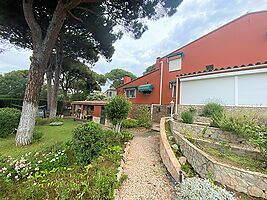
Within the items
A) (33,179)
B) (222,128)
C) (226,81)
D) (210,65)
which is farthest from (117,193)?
(210,65)

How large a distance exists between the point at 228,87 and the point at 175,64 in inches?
306

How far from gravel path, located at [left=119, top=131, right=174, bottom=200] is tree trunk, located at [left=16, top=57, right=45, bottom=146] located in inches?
225

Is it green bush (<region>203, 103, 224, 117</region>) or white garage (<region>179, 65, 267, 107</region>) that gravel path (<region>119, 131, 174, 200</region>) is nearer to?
green bush (<region>203, 103, 224, 117</region>)

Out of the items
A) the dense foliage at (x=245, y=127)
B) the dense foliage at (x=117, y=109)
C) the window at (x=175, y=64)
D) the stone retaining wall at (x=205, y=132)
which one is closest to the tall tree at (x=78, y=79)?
the window at (x=175, y=64)

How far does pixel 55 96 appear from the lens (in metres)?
19.3

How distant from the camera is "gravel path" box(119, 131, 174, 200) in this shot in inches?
168

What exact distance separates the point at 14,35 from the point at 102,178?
1723cm

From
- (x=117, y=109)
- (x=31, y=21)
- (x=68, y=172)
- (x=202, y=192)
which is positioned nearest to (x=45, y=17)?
(x=31, y=21)

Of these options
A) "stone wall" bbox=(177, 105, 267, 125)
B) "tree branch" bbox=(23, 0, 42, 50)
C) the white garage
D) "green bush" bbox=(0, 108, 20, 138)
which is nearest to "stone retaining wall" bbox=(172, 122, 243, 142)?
"stone wall" bbox=(177, 105, 267, 125)

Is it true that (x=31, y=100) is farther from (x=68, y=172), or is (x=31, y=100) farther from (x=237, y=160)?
(x=237, y=160)

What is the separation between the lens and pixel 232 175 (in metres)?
4.39

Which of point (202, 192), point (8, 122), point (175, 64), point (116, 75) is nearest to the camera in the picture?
point (202, 192)

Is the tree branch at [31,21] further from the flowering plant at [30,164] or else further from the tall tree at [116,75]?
the tall tree at [116,75]

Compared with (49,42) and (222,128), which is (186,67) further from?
(49,42)
